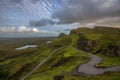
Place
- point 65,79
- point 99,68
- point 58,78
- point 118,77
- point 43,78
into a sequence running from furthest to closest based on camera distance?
point 43,78 → point 99,68 → point 58,78 → point 65,79 → point 118,77

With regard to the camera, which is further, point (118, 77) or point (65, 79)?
point (65, 79)

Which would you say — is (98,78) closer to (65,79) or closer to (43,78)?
(65,79)

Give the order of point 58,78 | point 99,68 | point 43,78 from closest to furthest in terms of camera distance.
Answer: point 58,78, point 99,68, point 43,78

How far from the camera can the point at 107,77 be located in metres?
118

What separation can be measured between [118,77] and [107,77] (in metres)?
5.95

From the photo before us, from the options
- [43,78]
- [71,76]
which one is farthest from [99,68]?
[43,78]

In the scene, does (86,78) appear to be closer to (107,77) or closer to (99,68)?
(107,77)

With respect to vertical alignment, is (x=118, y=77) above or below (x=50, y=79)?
above

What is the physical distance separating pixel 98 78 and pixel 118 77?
1090 centimetres

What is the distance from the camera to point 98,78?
11706cm

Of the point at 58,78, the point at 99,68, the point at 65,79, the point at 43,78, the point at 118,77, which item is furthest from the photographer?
the point at 43,78

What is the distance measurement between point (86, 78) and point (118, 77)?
17.7 meters

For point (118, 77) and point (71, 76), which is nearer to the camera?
point (118, 77)

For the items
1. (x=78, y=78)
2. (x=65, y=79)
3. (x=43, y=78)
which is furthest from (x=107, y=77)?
(x=43, y=78)
